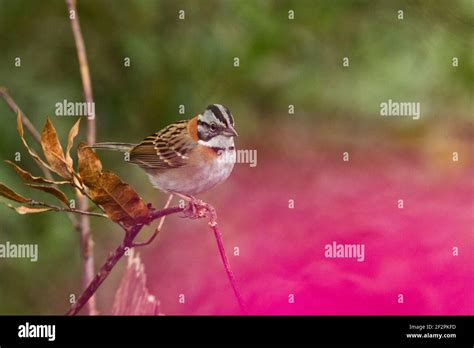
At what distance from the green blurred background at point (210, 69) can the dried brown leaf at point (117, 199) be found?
78 cm

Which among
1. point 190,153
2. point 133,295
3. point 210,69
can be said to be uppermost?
point 210,69

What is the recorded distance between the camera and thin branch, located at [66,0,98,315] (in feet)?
7.04

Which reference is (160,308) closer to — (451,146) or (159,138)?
(159,138)

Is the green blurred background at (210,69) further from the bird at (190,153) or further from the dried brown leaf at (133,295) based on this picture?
the dried brown leaf at (133,295)

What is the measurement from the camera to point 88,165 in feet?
5.42

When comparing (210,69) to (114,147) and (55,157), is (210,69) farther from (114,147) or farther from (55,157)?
(55,157)

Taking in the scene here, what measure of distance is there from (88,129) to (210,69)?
0.39 metres

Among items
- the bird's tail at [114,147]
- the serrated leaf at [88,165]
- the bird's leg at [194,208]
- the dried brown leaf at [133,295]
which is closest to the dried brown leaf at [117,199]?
the serrated leaf at [88,165]

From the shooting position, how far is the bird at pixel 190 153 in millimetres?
2158

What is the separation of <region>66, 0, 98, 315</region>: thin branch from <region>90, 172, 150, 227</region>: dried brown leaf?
465mm

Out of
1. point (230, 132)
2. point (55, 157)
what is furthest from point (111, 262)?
point (230, 132)

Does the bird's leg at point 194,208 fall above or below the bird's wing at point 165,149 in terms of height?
below

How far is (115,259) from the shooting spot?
1632 mm

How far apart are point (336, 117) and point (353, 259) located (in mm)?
428
